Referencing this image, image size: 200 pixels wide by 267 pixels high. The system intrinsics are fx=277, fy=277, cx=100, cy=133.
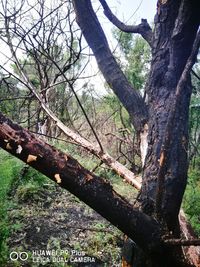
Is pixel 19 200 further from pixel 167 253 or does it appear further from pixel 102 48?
pixel 167 253

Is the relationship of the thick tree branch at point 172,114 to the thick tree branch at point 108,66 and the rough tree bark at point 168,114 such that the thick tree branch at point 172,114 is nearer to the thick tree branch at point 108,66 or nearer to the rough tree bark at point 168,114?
the rough tree bark at point 168,114

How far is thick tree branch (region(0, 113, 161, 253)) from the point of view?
95cm

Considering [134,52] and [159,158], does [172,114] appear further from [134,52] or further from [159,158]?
[134,52]

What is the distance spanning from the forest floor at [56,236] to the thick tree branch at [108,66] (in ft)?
3.28

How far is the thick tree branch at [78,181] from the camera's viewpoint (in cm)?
95

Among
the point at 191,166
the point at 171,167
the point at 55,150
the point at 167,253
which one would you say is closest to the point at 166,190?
the point at 171,167

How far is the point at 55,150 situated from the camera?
3.33ft

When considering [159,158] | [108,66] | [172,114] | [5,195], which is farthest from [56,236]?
[172,114]

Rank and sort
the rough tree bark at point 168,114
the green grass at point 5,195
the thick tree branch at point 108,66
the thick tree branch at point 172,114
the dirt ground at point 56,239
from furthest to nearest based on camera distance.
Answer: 1. the dirt ground at point 56,239
2. the green grass at point 5,195
3. the thick tree branch at point 108,66
4. the rough tree bark at point 168,114
5. the thick tree branch at point 172,114

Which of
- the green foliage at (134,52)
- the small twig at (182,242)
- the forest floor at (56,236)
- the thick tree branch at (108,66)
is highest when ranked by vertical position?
the green foliage at (134,52)

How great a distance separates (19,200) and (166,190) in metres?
2.93

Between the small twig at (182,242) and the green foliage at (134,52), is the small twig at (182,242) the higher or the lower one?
the lower one

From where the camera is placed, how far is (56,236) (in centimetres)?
305

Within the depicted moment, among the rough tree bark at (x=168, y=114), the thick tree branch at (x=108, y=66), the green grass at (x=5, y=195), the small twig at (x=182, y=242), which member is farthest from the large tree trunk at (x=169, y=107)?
the green grass at (x=5, y=195)
